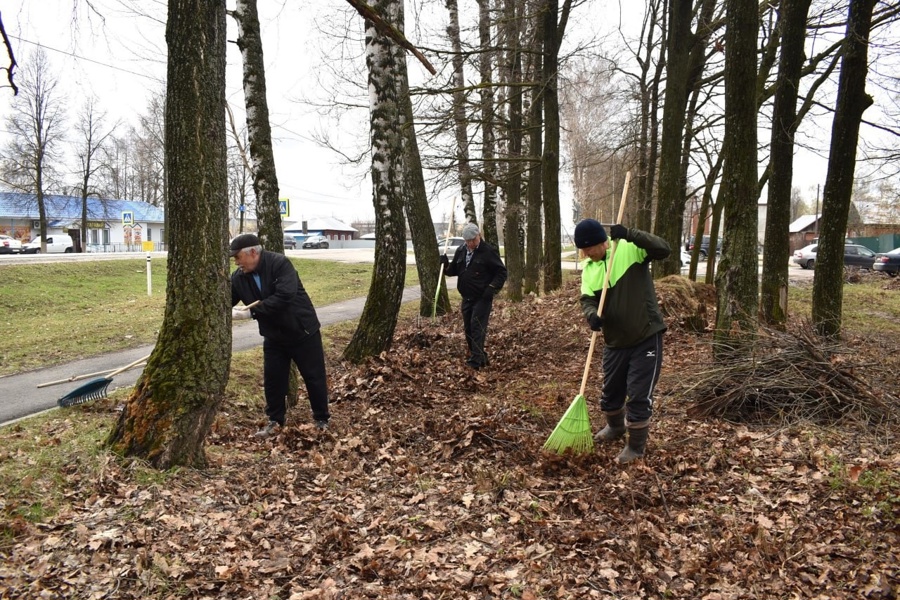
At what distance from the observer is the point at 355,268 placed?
2902 cm

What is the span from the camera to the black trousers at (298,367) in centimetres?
591

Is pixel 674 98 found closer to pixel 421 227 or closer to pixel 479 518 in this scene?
pixel 421 227

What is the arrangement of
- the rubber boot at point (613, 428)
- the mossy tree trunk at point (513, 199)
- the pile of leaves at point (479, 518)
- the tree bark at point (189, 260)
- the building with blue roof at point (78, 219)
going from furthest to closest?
the building with blue roof at point (78, 219), the mossy tree trunk at point (513, 199), the rubber boot at point (613, 428), the tree bark at point (189, 260), the pile of leaves at point (479, 518)

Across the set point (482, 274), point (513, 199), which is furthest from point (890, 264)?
point (482, 274)

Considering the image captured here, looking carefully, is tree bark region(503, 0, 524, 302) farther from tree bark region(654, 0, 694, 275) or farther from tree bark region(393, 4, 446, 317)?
tree bark region(654, 0, 694, 275)

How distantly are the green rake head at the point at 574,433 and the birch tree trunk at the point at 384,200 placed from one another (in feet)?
12.0

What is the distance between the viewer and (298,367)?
5.89m

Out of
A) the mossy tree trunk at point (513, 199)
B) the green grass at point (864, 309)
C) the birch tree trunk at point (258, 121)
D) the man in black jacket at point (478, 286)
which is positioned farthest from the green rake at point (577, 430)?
the mossy tree trunk at point (513, 199)

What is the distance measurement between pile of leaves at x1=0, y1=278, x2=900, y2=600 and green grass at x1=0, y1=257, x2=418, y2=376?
4662 mm

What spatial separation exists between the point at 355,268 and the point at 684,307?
67.6ft

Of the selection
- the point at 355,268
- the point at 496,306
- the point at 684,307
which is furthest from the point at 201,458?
the point at 355,268

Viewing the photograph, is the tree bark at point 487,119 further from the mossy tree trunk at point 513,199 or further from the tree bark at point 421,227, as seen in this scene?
the tree bark at point 421,227

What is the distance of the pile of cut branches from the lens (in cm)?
514

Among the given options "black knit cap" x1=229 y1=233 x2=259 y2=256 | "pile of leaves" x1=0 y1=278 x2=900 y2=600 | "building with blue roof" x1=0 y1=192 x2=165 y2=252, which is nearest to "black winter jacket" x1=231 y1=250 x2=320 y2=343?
"black knit cap" x1=229 y1=233 x2=259 y2=256
